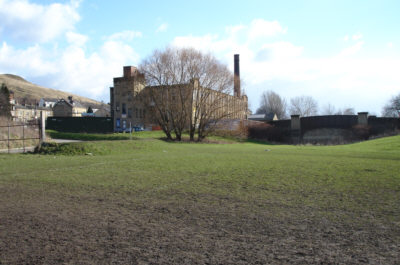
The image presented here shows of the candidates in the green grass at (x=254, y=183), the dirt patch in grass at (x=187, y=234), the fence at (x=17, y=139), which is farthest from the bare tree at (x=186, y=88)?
the dirt patch in grass at (x=187, y=234)

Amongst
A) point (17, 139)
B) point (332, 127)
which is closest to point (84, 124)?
point (17, 139)

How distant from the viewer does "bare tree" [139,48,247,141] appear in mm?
36969

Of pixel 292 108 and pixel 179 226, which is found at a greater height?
pixel 292 108

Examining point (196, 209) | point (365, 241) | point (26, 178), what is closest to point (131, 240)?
point (196, 209)

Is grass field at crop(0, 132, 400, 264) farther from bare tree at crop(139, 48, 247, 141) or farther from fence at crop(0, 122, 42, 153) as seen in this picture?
bare tree at crop(139, 48, 247, 141)

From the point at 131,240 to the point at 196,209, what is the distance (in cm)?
192

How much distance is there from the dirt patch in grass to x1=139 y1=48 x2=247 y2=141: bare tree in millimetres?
31021

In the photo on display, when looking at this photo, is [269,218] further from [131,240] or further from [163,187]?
[163,187]

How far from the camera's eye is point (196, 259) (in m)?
3.89

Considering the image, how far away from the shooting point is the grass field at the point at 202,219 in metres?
4.05

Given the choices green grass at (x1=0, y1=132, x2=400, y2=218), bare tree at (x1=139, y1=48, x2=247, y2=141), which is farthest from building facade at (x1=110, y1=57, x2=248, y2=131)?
green grass at (x1=0, y1=132, x2=400, y2=218)

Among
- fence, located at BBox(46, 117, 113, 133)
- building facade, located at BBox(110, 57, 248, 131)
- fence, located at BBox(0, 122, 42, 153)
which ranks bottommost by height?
fence, located at BBox(0, 122, 42, 153)

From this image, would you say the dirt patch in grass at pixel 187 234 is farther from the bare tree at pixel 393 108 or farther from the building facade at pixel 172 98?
the bare tree at pixel 393 108

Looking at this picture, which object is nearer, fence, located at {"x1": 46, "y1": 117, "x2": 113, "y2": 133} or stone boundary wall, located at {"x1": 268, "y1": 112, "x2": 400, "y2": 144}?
stone boundary wall, located at {"x1": 268, "y1": 112, "x2": 400, "y2": 144}
